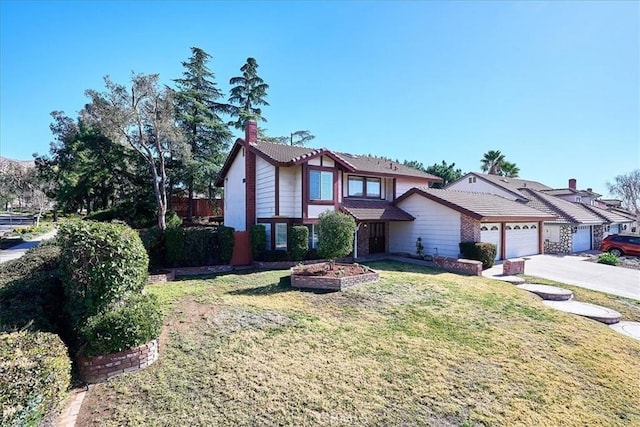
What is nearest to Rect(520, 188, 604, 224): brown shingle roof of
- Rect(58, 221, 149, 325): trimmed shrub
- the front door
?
the front door

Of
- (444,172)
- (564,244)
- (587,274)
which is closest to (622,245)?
(564,244)

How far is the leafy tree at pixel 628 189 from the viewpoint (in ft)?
148

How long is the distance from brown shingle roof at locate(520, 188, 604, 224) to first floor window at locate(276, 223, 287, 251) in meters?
20.8

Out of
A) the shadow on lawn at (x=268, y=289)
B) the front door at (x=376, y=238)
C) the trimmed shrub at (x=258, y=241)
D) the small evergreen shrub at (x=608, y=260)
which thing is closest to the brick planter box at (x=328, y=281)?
the shadow on lawn at (x=268, y=289)

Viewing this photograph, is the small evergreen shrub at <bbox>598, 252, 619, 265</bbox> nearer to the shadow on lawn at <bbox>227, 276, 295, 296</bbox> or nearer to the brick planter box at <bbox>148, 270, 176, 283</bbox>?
the shadow on lawn at <bbox>227, 276, 295, 296</bbox>

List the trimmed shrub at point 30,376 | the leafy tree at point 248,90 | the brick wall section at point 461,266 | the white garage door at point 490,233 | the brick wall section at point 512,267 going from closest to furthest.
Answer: the trimmed shrub at point 30,376 → the brick wall section at point 461,266 → the brick wall section at point 512,267 → the white garage door at point 490,233 → the leafy tree at point 248,90

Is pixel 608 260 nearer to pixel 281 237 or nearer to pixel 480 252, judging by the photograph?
pixel 480 252

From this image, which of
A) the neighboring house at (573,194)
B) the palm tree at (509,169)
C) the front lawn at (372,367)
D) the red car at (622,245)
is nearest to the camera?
the front lawn at (372,367)

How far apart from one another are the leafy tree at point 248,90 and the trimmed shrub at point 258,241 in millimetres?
20340

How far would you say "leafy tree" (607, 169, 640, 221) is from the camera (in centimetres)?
4516

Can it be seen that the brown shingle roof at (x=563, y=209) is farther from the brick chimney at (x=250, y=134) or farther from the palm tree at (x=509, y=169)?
the brick chimney at (x=250, y=134)

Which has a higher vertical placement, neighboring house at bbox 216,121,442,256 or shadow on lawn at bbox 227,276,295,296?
neighboring house at bbox 216,121,442,256

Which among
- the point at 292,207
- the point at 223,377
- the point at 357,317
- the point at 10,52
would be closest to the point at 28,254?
the point at 223,377

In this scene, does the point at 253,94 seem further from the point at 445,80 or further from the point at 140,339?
the point at 140,339
